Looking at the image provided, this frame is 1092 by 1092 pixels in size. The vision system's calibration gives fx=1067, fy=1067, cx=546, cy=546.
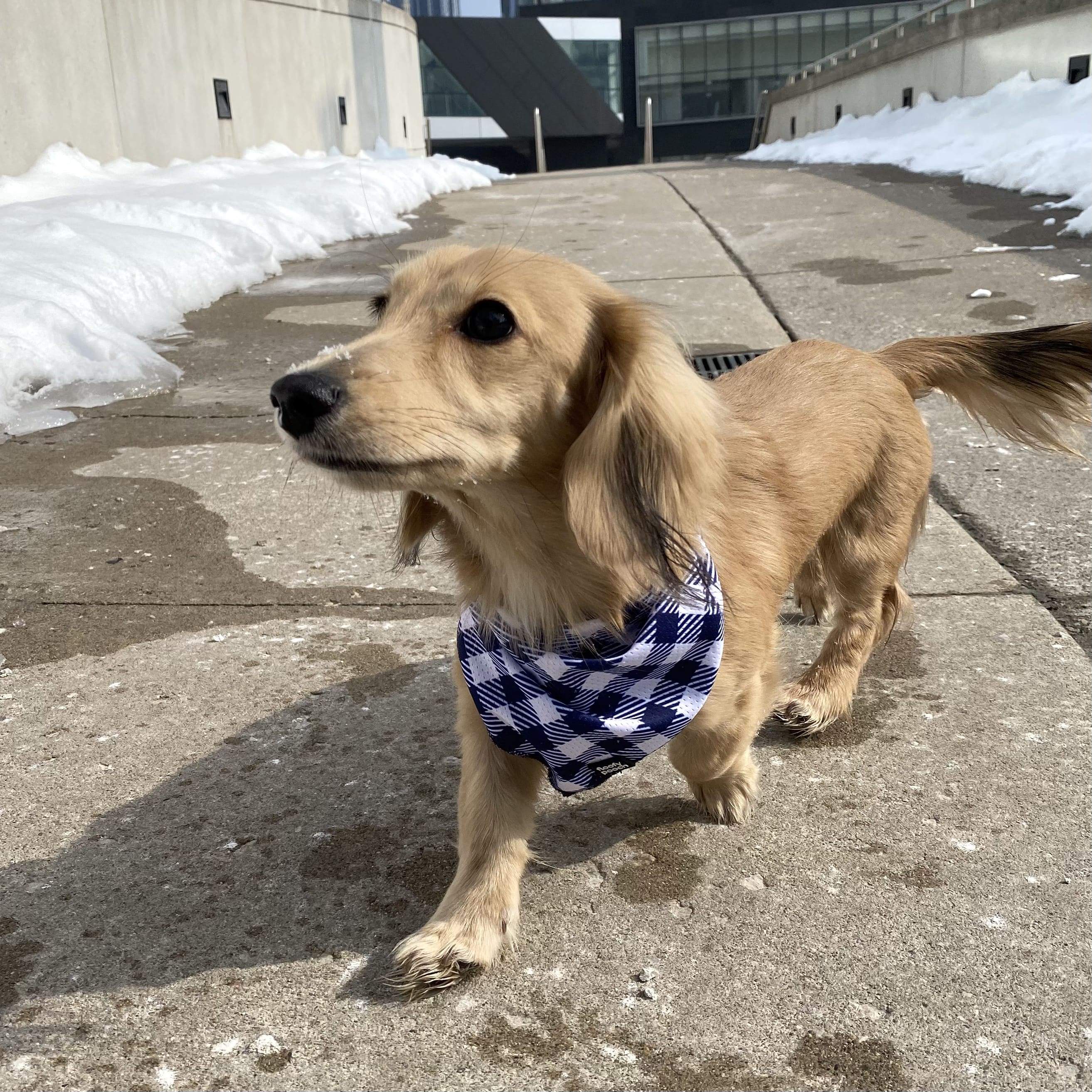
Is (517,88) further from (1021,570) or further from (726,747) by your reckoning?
(726,747)

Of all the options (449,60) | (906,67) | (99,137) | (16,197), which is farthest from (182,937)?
(449,60)

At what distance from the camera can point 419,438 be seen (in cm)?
186

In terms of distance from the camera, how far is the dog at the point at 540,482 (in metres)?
1.89

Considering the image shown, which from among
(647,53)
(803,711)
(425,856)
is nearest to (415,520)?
(425,856)

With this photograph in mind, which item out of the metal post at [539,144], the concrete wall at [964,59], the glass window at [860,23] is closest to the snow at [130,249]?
the concrete wall at [964,59]

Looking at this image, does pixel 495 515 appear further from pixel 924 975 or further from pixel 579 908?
pixel 924 975

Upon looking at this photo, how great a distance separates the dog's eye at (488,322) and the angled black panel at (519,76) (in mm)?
39940

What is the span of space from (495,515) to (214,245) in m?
6.94

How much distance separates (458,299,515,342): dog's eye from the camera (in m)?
2.04

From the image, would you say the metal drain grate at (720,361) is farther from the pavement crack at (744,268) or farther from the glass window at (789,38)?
the glass window at (789,38)

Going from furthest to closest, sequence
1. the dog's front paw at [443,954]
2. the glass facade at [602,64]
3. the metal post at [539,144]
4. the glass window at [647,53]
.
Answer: the glass facade at [602,64]
the glass window at [647,53]
the metal post at [539,144]
the dog's front paw at [443,954]

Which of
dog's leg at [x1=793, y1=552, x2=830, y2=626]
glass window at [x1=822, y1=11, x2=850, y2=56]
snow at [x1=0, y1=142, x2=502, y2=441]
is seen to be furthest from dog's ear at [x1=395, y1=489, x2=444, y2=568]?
glass window at [x1=822, y1=11, x2=850, y2=56]

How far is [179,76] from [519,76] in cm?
2986

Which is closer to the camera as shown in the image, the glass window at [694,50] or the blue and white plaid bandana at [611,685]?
the blue and white plaid bandana at [611,685]
